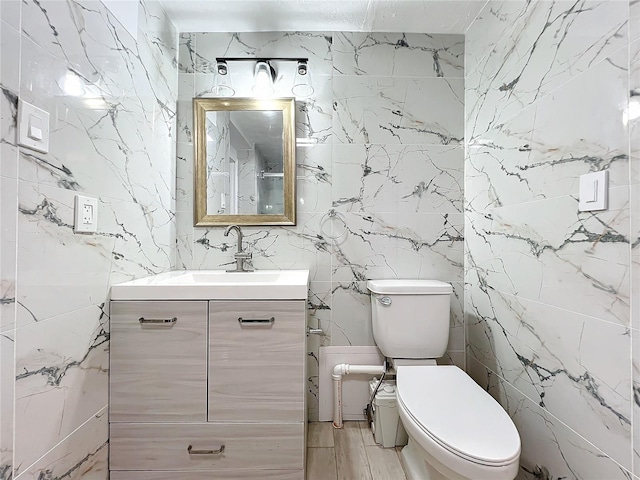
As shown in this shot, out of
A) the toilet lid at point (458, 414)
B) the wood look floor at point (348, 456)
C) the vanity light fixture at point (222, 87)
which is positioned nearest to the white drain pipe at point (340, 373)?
the wood look floor at point (348, 456)

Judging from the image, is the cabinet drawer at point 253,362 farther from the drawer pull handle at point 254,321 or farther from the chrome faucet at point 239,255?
the chrome faucet at point 239,255

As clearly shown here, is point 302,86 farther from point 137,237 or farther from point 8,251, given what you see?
point 8,251

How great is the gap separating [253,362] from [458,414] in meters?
0.76

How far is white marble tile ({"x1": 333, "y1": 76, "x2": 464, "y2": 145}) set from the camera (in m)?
1.91

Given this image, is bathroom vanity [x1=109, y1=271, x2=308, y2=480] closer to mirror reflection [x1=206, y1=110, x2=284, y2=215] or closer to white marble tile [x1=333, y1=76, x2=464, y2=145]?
mirror reflection [x1=206, y1=110, x2=284, y2=215]

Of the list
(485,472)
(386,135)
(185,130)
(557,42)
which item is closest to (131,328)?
(185,130)

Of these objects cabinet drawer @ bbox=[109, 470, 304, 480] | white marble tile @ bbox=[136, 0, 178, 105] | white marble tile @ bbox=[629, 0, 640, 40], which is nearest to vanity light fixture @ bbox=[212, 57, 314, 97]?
white marble tile @ bbox=[136, 0, 178, 105]

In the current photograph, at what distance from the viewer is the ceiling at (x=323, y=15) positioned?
5.56 feet

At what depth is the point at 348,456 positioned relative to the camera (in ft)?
5.23

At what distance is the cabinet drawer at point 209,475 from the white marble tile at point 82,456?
0.08 meters

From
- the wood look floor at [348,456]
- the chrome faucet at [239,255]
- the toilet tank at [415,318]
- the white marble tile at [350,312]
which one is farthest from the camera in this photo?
the white marble tile at [350,312]

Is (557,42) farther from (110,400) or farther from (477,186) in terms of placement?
(110,400)

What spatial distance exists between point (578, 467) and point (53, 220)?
1.84 meters

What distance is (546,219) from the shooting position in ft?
4.08
